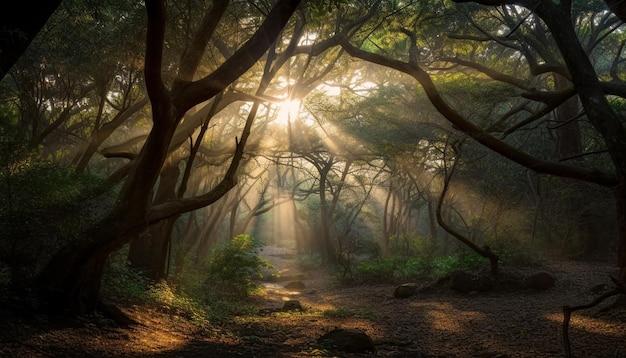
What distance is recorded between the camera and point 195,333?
23.1 ft

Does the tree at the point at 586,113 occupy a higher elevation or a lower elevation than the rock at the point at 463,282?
higher

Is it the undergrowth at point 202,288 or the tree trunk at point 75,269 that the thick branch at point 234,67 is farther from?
the undergrowth at point 202,288

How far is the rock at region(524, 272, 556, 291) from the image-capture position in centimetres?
1090

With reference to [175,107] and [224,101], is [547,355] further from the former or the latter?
[224,101]

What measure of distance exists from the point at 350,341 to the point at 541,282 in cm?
682

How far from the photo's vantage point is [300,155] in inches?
751

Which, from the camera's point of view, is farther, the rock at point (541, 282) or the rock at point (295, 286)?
the rock at point (295, 286)

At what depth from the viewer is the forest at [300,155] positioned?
5.48 metres

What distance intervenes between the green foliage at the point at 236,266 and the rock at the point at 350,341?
7122 millimetres

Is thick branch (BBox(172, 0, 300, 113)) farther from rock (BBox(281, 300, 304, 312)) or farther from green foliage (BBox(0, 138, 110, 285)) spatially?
rock (BBox(281, 300, 304, 312))

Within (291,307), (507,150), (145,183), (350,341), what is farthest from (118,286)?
(507,150)

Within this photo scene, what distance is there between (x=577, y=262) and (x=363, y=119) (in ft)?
34.4

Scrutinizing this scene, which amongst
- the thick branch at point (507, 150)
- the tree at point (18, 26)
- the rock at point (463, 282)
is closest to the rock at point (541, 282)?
the rock at point (463, 282)

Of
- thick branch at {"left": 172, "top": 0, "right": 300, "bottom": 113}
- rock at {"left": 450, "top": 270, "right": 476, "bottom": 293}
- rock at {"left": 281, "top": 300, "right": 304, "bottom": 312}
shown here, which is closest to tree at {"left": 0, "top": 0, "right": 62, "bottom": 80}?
thick branch at {"left": 172, "top": 0, "right": 300, "bottom": 113}
